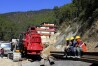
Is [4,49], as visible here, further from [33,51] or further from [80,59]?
[80,59]

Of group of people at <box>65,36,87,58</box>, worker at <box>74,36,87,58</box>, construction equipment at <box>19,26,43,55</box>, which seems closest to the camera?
worker at <box>74,36,87,58</box>

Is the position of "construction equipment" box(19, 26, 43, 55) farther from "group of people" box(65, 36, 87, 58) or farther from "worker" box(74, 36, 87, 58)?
"worker" box(74, 36, 87, 58)

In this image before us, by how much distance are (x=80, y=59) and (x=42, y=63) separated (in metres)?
4.77

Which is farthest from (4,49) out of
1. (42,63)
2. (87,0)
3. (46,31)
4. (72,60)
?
(46,31)

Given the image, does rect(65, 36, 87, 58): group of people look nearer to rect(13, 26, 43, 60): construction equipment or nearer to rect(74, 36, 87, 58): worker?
rect(74, 36, 87, 58): worker

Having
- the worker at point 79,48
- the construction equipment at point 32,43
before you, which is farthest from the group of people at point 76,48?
the construction equipment at point 32,43

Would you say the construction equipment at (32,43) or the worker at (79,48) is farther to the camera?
the construction equipment at (32,43)

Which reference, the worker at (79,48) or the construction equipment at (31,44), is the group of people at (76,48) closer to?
the worker at (79,48)

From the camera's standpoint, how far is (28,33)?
33750mm

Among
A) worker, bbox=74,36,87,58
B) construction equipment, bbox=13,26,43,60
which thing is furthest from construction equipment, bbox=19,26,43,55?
worker, bbox=74,36,87,58

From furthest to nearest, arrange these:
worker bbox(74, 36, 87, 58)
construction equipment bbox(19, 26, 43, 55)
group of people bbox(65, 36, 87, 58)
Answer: construction equipment bbox(19, 26, 43, 55) < group of people bbox(65, 36, 87, 58) < worker bbox(74, 36, 87, 58)

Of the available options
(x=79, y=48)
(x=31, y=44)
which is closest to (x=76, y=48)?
(x=79, y=48)

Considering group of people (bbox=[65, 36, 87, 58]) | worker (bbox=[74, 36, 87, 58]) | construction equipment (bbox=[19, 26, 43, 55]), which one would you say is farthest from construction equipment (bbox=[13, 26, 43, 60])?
worker (bbox=[74, 36, 87, 58])

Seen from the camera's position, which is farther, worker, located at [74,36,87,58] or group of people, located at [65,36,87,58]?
group of people, located at [65,36,87,58]
